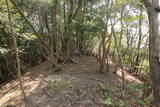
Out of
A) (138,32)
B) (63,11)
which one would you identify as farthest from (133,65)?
(63,11)

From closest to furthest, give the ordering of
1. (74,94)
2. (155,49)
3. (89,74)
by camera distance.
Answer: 1. (155,49)
2. (74,94)
3. (89,74)

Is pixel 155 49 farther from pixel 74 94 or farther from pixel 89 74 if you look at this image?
pixel 89 74

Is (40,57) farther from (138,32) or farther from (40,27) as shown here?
(138,32)

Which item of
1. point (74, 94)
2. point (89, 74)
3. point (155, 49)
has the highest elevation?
point (155, 49)

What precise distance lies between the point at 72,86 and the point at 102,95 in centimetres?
106

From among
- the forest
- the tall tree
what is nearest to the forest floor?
the forest

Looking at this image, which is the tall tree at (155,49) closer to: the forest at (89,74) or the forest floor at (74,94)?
the forest at (89,74)

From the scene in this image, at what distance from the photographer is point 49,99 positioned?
4.05 metres

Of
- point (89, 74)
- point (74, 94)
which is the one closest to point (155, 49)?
point (74, 94)

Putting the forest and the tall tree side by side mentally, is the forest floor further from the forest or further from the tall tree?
the tall tree

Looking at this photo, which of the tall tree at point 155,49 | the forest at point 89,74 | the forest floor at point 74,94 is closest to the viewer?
the tall tree at point 155,49

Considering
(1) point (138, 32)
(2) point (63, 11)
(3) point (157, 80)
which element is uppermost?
(2) point (63, 11)

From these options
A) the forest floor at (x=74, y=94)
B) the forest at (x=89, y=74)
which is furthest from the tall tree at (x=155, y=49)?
the forest floor at (x=74, y=94)

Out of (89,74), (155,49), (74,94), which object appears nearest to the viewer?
(155,49)
